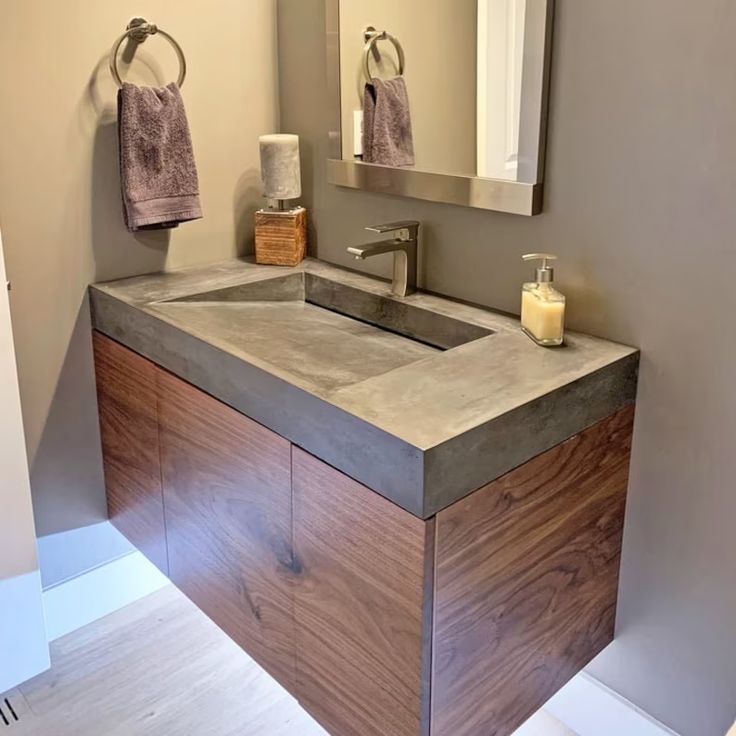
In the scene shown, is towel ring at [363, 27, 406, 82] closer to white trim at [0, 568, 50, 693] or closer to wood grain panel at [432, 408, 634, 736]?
wood grain panel at [432, 408, 634, 736]

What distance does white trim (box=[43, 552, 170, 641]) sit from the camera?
1.91 meters

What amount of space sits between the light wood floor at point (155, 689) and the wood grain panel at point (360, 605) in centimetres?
42

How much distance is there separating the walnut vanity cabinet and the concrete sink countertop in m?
0.04

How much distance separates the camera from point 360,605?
1209mm

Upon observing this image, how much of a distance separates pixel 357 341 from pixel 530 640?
0.64m

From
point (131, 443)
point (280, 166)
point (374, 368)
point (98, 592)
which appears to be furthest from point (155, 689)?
point (280, 166)

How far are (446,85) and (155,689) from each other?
4.67 feet

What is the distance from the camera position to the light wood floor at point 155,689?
169cm

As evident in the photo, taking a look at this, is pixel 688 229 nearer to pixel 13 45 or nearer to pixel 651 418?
pixel 651 418

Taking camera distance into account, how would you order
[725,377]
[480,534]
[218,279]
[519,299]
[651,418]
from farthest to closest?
[218,279]
[519,299]
[651,418]
[725,377]
[480,534]

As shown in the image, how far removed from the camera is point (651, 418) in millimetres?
1362

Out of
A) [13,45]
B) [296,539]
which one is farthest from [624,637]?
[13,45]

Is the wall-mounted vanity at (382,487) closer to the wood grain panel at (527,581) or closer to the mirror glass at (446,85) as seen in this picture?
the wood grain panel at (527,581)

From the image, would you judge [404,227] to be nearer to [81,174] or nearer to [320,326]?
[320,326]
